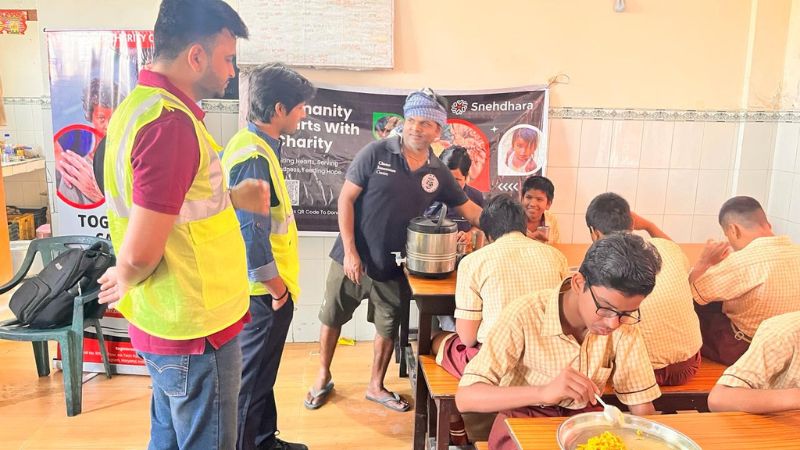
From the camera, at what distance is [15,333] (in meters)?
2.77

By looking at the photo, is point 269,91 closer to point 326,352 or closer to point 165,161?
point 165,161

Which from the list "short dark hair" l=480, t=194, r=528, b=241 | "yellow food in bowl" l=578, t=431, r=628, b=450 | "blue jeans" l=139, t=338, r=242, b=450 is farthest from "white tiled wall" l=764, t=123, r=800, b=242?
"blue jeans" l=139, t=338, r=242, b=450

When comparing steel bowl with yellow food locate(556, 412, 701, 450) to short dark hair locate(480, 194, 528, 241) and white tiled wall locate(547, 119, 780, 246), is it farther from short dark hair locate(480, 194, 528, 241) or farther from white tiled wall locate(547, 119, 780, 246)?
white tiled wall locate(547, 119, 780, 246)

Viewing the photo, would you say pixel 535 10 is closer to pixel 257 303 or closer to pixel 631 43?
pixel 631 43

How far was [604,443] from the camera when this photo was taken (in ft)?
3.96

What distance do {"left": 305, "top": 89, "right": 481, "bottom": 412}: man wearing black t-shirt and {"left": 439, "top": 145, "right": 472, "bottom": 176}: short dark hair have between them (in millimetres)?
437

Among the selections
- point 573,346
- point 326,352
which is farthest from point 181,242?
point 326,352

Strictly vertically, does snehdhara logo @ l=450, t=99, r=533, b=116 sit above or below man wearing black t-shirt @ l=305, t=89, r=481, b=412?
above

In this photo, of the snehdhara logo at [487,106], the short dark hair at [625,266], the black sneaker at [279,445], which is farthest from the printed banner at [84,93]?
the short dark hair at [625,266]

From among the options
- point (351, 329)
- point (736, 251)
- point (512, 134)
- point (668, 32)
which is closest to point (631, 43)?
point (668, 32)

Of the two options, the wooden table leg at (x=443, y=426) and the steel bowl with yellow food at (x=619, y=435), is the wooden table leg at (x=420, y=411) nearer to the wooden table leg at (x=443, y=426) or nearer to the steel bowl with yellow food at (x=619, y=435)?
the wooden table leg at (x=443, y=426)

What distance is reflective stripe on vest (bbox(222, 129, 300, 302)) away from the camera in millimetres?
1928

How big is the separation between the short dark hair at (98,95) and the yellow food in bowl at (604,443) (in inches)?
111

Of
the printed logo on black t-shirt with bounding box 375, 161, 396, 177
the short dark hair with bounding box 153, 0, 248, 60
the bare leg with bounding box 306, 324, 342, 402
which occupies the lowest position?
the bare leg with bounding box 306, 324, 342, 402
